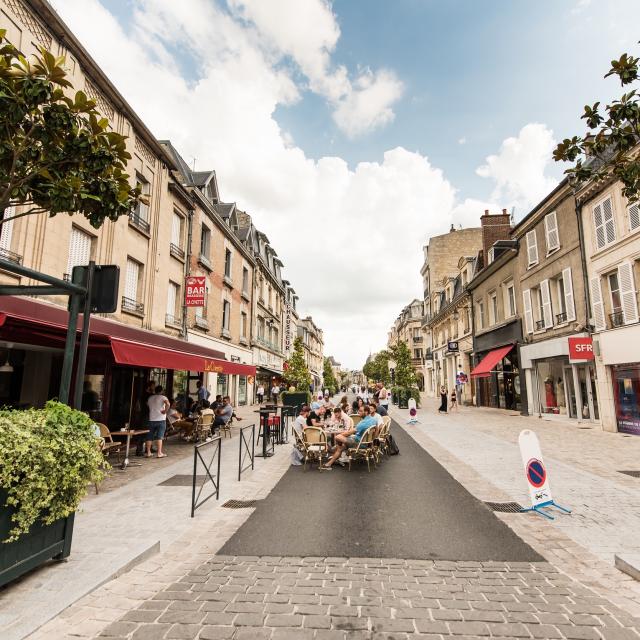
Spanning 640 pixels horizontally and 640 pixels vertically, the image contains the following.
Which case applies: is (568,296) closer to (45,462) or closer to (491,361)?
(491,361)

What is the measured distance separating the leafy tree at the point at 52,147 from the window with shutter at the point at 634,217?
15.0m

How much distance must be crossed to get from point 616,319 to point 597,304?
3.16 feet

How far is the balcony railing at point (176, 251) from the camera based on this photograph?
54.6 ft

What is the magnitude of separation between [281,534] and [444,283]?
37.5 meters

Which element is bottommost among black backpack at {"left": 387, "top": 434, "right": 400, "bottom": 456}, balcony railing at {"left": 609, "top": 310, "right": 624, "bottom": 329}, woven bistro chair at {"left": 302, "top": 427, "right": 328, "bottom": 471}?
black backpack at {"left": 387, "top": 434, "right": 400, "bottom": 456}

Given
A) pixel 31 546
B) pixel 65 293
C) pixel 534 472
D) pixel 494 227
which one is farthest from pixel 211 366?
pixel 494 227

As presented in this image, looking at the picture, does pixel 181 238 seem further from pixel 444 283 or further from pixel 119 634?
pixel 444 283

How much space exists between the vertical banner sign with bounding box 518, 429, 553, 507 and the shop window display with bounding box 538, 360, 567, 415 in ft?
46.3

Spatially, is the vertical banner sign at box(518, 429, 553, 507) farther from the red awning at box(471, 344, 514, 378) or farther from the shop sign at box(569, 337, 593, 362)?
the red awning at box(471, 344, 514, 378)

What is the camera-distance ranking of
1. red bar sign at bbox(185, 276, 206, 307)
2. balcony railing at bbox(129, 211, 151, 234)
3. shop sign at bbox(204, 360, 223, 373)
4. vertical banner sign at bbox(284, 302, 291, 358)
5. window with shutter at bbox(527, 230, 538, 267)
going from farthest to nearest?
vertical banner sign at bbox(284, 302, 291, 358) < window with shutter at bbox(527, 230, 538, 267) < red bar sign at bbox(185, 276, 206, 307) < balcony railing at bbox(129, 211, 151, 234) < shop sign at bbox(204, 360, 223, 373)

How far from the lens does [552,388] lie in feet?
60.9

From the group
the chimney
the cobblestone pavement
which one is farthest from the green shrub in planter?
the chimney

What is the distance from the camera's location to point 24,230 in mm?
Result: 9211

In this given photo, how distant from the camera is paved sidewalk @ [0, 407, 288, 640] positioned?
3.17 meters
